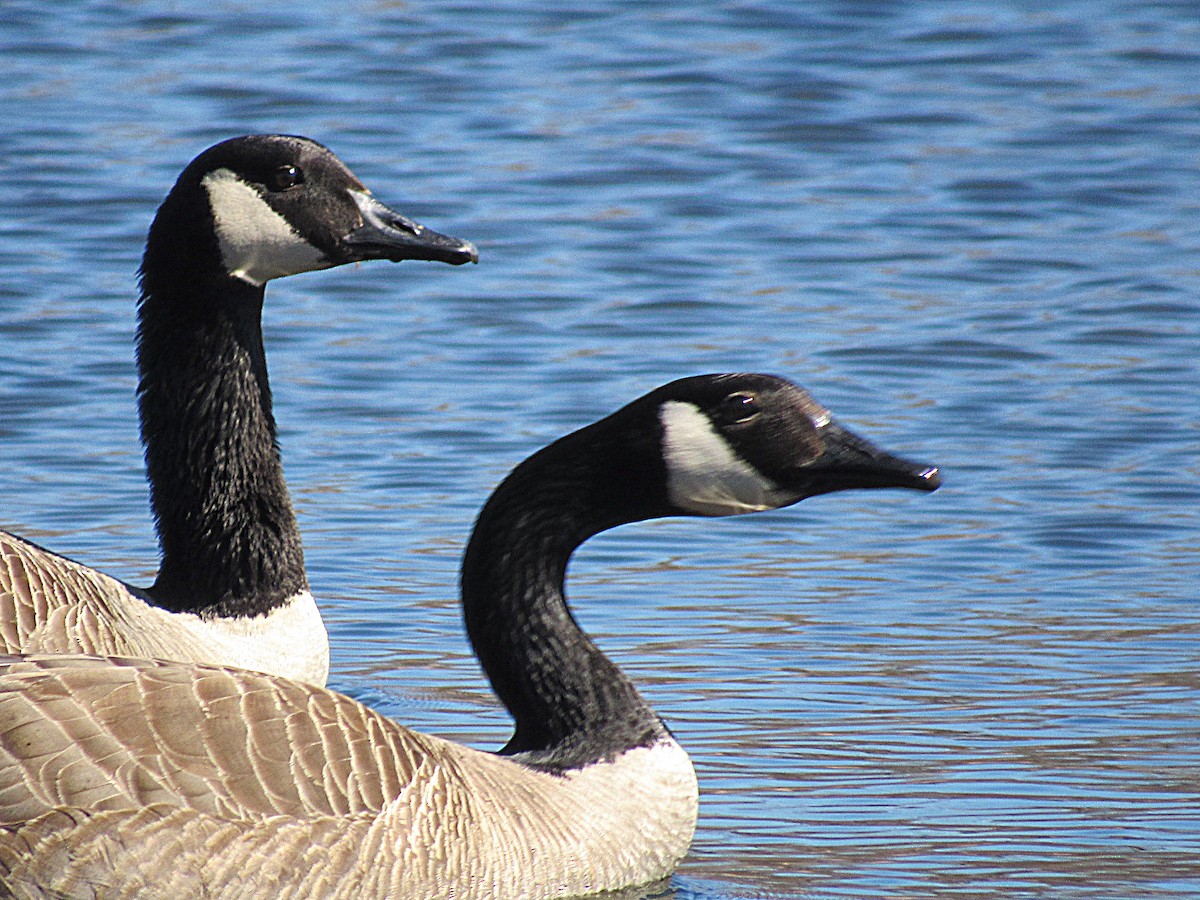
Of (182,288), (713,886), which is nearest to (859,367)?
(182,288)

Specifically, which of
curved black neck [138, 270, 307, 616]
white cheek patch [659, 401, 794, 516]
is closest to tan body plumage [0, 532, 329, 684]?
curved black neck [138, 270, 307, 616]

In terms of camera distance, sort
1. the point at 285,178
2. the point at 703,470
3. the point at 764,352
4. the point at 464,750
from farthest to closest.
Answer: the point at 764,352, the point at 285,178, the point at 703,470, the point at 464,750

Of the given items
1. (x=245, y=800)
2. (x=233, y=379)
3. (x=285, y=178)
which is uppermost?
(x=285, y=178)

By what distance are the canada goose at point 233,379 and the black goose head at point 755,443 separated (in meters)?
1.63

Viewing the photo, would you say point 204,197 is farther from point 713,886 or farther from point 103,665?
point 713,886

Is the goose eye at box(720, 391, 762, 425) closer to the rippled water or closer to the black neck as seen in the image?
the black neck

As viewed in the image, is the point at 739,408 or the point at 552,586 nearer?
the point at 739,408

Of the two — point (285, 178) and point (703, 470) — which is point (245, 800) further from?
point (285, 178)

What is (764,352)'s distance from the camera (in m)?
12.3

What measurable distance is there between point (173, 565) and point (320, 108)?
9.87 meters

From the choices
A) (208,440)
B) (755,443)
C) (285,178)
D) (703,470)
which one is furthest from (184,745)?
(285,178)

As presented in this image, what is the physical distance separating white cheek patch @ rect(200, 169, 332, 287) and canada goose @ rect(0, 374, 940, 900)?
1754mm

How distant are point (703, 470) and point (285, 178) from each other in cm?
219

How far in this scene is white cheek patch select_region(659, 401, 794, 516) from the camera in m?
6.42
